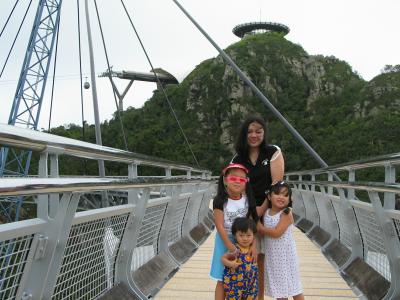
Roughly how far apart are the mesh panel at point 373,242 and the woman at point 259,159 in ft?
3.09

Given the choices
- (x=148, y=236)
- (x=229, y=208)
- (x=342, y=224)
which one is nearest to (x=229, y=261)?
(x=229, y=208)

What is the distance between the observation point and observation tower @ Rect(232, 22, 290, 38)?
4208 inches

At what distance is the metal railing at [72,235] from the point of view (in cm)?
190

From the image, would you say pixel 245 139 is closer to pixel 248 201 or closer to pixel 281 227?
pixel 248 201

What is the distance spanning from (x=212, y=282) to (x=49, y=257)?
8.79 feet

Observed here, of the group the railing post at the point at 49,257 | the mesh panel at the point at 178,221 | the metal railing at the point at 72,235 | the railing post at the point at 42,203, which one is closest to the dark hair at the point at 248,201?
the metal railing at the point at 72,235

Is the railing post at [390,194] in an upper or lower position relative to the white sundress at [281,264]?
upper

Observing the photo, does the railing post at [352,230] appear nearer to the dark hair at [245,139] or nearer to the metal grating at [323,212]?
the metal grating at [323,212]

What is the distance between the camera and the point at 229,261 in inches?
116

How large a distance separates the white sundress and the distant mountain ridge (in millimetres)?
51699

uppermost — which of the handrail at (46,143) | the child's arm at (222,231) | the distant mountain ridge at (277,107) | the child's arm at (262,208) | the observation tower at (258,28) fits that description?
the observation tower at (258,28)

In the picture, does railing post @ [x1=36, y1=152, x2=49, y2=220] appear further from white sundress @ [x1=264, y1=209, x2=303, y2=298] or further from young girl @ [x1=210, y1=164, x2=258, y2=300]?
white sundress @ [x1=264, y1=209, x2=303, y2=298]

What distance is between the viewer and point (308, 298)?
410cm

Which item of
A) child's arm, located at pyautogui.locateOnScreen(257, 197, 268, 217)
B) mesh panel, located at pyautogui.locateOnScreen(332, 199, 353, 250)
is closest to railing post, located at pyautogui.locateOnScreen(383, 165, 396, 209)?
child's arm, located at pyautogui.locateOnScreen(257, 197, 268, 217)
